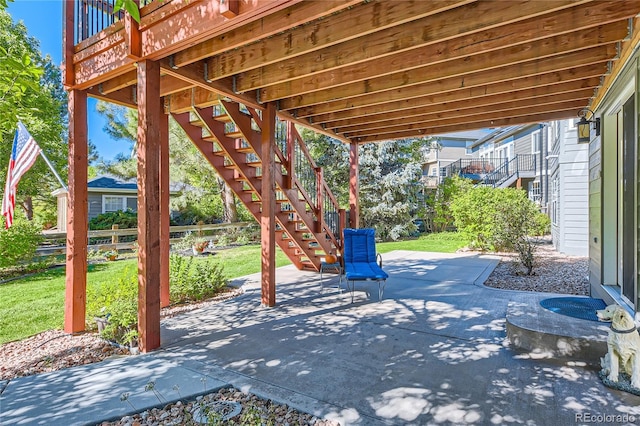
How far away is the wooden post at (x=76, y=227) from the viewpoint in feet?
12.9

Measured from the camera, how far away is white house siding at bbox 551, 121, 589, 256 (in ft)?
28.7

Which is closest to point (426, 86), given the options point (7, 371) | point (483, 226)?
point (7, 371)

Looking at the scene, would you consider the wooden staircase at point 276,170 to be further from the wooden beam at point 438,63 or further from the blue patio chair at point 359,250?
the wooden beam at point 438,63

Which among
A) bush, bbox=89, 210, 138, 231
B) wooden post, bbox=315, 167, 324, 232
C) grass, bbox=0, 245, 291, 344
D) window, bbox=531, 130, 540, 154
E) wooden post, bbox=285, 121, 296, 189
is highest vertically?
window, bbox=531, 130, 540, 154

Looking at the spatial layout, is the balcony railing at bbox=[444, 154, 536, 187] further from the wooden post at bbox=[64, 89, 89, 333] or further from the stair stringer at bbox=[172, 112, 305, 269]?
the wooden post at bbox=[64, 89, 89, 333]

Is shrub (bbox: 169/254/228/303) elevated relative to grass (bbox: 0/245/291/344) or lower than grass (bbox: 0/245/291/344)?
elevated

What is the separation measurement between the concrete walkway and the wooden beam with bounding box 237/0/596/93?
278cm

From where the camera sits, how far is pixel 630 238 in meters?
3.71

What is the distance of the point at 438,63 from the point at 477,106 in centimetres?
160

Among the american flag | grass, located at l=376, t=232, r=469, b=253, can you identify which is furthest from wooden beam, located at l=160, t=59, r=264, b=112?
grass, located at l=376, t=232, r=469, b=253

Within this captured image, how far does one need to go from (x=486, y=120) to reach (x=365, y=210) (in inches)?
318

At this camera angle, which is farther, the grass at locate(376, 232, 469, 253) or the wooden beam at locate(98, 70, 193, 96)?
the grass at locate(376, 232, 469, 253)

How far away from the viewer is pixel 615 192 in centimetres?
424

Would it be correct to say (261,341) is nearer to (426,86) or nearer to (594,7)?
(426,86)
